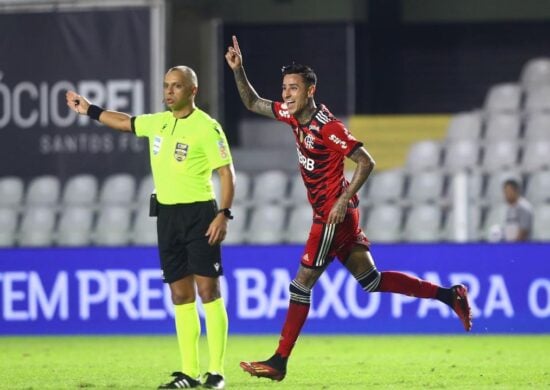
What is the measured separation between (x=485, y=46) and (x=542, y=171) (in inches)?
234

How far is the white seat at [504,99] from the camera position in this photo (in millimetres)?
16844

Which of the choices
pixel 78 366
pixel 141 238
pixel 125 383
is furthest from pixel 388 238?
pixel 125 383

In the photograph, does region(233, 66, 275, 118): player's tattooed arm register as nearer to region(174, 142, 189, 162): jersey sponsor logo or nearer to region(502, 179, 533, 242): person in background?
region(174, 142, 189, 162): jersey sponsor logo

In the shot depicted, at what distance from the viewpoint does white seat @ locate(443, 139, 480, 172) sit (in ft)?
53.3

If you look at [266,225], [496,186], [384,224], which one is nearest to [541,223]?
[496,186]

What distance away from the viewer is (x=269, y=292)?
43.8ft

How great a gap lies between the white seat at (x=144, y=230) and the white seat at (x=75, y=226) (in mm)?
462

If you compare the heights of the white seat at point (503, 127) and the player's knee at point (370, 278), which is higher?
the white seat at point (503, 127)

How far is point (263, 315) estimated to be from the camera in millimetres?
13320

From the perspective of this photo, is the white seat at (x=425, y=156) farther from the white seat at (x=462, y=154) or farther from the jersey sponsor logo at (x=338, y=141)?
the jersey sponsor logo at (x=338, y=141)

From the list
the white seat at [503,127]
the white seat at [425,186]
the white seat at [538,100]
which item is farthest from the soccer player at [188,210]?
the white seat at [538,100]

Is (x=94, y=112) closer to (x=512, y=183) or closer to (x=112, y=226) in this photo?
(x=112, y=226)

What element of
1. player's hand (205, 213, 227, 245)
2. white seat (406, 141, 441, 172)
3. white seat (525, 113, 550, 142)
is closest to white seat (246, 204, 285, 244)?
white seat (406, 141, 441, 172)

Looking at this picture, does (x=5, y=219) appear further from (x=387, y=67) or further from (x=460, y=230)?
(x=387, y=67)
